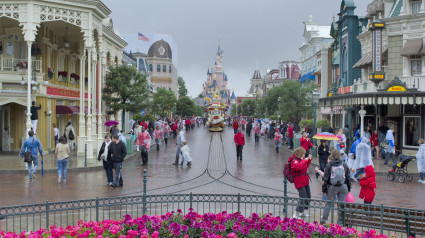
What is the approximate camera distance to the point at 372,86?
981 inches

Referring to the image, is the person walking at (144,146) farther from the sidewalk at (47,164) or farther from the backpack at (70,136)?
the backpack at (70,136)

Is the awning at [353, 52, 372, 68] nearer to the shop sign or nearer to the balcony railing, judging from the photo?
the balcony railing

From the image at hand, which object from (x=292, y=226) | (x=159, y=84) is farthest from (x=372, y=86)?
(x=159, y=84)

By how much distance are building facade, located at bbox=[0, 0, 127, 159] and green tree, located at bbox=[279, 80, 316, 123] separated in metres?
18.0

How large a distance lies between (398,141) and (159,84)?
75.0 meters

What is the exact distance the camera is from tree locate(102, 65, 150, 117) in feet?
95.2

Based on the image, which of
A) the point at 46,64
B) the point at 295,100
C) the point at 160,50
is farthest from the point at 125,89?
the point at 160,50

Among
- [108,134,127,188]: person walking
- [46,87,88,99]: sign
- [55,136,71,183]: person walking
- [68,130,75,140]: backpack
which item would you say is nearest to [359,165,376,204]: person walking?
[108,134,127,188]: person walking

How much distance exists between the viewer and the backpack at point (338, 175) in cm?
884

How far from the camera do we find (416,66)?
2359 centimetres

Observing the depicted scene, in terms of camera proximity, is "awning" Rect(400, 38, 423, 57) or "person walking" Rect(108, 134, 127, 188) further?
"awning" Rect(400, 38, 423, 57)

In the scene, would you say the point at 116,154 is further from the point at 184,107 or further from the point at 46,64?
the point at 184,107

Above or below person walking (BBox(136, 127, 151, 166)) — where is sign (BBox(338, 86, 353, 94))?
above

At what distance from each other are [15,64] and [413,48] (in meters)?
20.5
